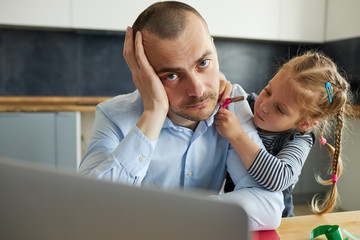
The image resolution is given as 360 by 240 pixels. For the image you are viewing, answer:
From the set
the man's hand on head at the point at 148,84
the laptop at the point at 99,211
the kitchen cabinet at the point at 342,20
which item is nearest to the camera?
the laptop at the point at 99,211

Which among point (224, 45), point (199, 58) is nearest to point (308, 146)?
point (199, 58)

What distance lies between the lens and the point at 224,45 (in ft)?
11.7

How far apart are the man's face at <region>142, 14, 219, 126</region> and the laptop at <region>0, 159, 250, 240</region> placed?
2.35ft

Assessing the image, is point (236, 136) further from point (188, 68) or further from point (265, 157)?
point (188, 68)

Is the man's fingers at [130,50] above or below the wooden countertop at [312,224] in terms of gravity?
above

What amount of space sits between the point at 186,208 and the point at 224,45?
3.36 metres

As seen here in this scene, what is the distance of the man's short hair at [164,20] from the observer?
3.47ft

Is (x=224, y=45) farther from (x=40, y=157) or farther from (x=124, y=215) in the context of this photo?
(x=124, y=215)

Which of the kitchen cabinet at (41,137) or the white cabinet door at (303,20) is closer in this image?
the kitchen cabinet at (41,137)

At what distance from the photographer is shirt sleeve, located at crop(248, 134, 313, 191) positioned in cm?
97

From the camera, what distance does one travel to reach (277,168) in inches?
39.1

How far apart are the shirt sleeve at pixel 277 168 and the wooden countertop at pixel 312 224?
121 millimetres

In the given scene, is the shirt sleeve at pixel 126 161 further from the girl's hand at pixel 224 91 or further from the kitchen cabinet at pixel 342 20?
the kitchen cabinet at pixel 342 20

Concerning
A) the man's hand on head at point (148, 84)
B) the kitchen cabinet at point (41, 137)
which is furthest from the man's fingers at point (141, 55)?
the kitchen cabinet at point (41, 137)
